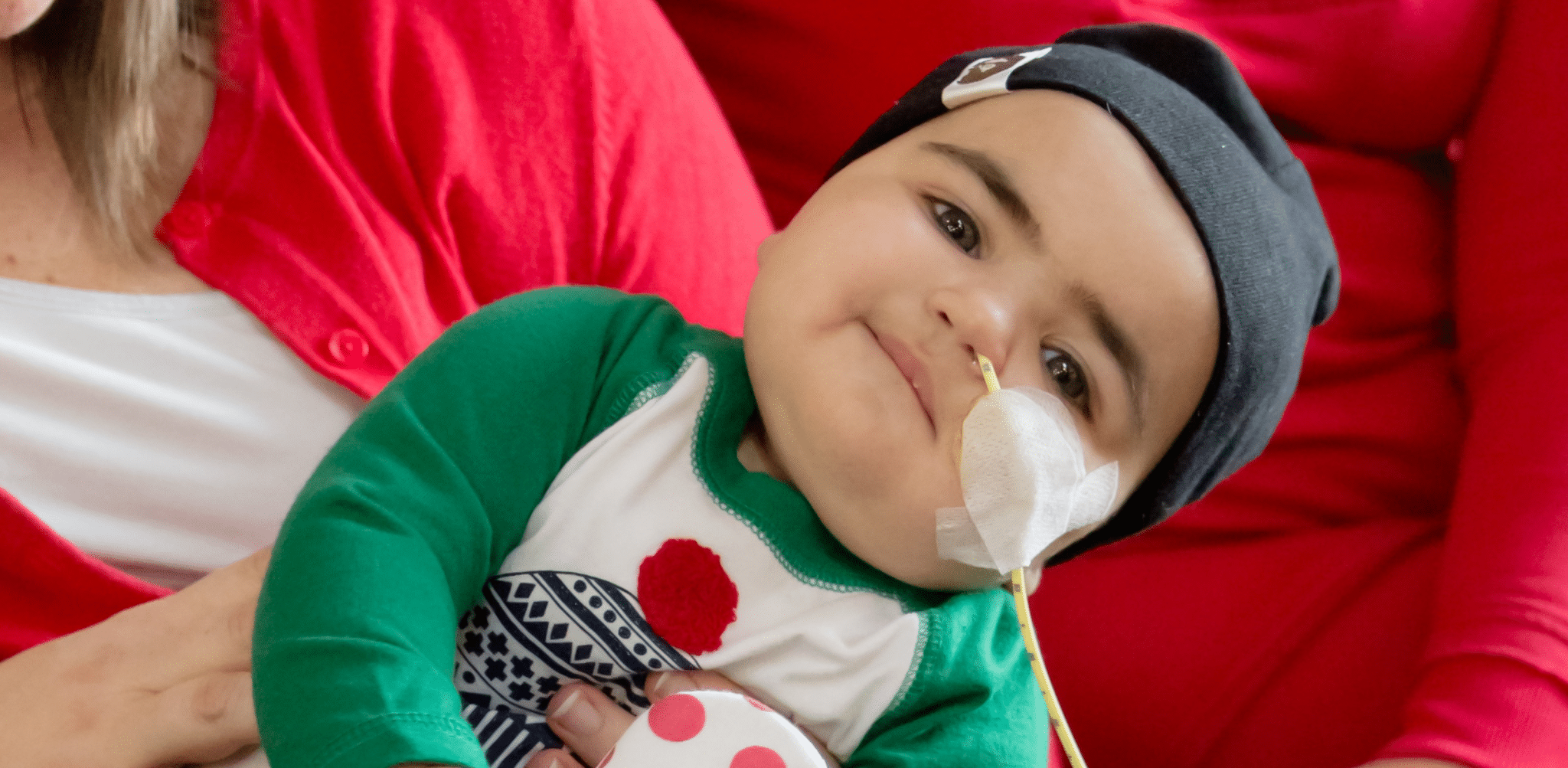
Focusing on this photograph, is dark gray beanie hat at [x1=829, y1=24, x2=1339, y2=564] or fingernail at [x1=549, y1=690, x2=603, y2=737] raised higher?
dark gray beanie hat at [x1=829, y1=24, x2=1339, y2=564]

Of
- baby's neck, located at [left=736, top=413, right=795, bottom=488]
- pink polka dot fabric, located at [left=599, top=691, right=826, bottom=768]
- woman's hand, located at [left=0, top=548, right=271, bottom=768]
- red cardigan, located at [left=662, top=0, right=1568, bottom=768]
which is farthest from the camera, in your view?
red cardigan, located at [left=662, top=0, right=1568, bottom=768]

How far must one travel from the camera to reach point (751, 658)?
80cm

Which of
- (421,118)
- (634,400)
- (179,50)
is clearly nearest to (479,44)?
(421,118)

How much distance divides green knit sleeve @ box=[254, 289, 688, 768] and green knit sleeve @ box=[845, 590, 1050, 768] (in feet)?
0.98

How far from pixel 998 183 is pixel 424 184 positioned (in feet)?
1.82

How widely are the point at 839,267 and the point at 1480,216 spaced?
1125 millimetres

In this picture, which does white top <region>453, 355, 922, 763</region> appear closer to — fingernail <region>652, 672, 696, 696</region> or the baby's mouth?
fingernail <region>652, 672, 696, 696</region>

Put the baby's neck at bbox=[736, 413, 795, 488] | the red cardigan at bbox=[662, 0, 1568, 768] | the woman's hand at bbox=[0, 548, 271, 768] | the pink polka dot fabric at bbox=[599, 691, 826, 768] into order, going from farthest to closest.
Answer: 1. the red cardigan at bbox=[662, 0, 1568, 768]
2. the baby's neck at bbox=[736, 413, 795, 488]
3. the woman's hand at bbox=[0, 548, 271, 768]
4. the pink polka dot fabric at bbox=[599, 691, 826, 768]

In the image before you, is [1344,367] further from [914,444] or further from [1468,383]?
[914,444]

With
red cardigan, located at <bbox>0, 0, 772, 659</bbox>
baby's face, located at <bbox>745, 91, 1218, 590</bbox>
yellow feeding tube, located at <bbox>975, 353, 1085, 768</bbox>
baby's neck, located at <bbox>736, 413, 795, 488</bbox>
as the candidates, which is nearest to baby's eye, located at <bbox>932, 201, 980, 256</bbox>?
baby's face, located at <bbox>745, 91, 1218, 590</bbox>

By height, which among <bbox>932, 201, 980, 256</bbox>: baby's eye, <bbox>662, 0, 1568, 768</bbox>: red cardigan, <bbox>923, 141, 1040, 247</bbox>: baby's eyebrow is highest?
<bbox>923, 141, 1040, 247</bbox>: baby's eyebrow

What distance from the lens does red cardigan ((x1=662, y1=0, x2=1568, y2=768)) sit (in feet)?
4.34

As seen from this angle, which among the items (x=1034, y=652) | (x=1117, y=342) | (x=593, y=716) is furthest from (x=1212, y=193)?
(x=593, y=716)

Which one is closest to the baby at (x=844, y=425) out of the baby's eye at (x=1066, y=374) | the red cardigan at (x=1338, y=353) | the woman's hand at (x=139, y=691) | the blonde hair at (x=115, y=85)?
the baby's eye at (x=1066, y=374)
